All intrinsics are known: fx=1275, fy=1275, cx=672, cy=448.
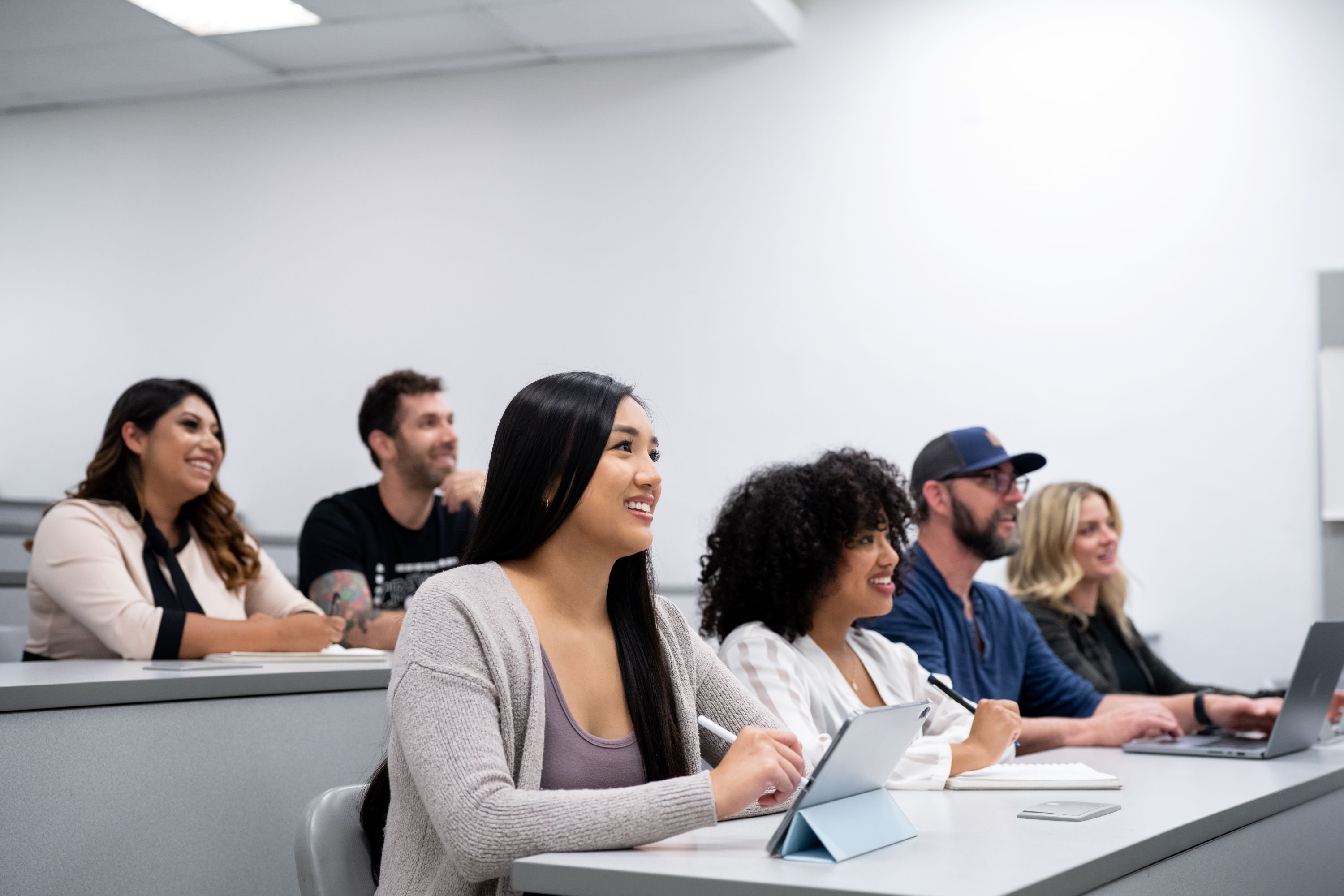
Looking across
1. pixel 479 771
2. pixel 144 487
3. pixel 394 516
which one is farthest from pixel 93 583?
pixel 479 771

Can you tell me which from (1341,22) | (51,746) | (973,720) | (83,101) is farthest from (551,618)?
(83,101)

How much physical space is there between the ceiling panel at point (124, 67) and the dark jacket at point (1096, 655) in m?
3.52

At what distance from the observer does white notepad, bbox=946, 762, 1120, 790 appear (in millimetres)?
1688

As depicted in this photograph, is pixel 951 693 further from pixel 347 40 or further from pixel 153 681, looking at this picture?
pixel 347 40

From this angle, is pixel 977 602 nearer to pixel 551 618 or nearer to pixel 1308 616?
pixel 551 618

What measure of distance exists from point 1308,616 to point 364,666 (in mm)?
2949

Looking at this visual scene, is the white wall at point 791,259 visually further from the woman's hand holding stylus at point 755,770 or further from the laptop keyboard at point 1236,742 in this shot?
the woman's hand holding stylus at point 755,770

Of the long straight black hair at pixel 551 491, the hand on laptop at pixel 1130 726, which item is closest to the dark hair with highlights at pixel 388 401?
the hand on laptop at pixel 1130 726

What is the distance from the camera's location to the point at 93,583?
252 cm

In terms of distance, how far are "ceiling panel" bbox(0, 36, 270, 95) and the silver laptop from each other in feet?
13.2

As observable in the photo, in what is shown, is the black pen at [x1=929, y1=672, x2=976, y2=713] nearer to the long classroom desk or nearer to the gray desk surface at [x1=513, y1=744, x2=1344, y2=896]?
the gray desk surface at [x1=513, y1=744, x2=1344, y2=896]

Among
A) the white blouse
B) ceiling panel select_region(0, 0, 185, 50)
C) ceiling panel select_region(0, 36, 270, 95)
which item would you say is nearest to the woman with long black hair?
the white blouse

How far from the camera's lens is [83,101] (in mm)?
5215

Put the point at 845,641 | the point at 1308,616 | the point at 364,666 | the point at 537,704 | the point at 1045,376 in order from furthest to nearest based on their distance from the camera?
1. the point at 1045,376
2. the point at 1308,616
3. the point at 364,666
4. the point at 845,641
5. the point at 537,704
